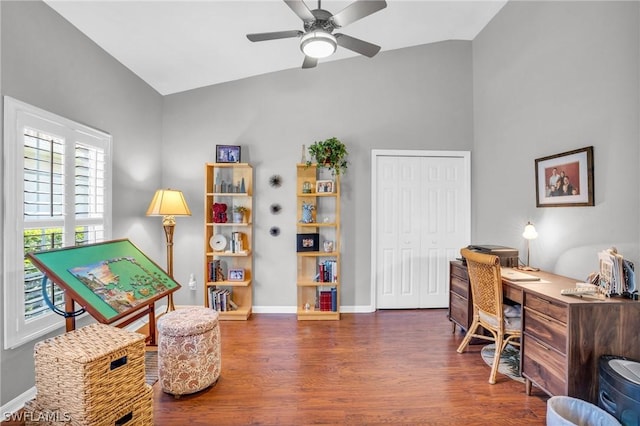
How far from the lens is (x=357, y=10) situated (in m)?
2.01

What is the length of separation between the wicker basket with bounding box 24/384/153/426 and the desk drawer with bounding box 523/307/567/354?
268 centimetres

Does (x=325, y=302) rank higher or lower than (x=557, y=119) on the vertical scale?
lower

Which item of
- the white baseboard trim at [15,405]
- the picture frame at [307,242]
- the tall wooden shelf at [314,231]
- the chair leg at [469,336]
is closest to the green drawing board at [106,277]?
the white baseboard trim at [15,405]

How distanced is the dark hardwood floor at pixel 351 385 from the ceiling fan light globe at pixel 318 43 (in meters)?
2.62

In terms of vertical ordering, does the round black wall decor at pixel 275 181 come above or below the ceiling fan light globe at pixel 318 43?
below

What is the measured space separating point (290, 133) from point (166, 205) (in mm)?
1784

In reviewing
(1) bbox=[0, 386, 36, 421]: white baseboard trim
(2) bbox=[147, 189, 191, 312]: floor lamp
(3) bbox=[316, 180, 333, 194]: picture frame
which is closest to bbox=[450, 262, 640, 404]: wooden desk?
(3) bbox=[316, 180, 333, 194]: picture frame

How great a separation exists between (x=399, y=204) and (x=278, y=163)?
1749mm

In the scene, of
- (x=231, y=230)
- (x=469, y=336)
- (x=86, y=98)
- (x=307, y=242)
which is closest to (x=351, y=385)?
(x=469, y=336)

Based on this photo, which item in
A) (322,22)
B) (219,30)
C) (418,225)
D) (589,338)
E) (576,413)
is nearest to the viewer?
(576,413)

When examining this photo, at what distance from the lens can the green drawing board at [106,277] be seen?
6.24ft

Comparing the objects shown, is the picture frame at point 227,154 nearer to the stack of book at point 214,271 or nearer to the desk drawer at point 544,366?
the stack of book at point 214,271

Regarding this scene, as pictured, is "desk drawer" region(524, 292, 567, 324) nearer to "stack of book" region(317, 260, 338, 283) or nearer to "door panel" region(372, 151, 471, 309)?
"door panel" region(372, 151, 471, 309)

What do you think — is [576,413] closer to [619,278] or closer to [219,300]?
[619,278]
